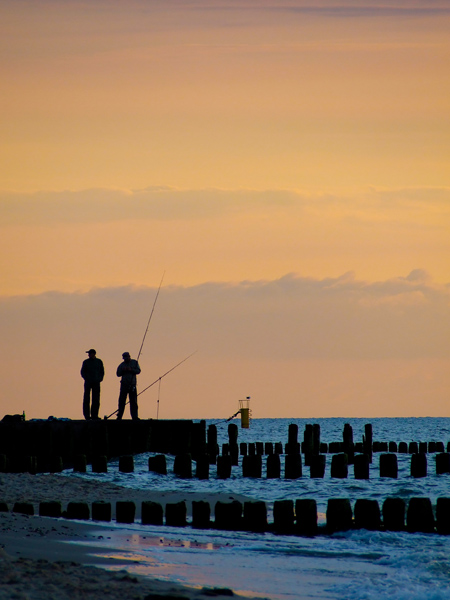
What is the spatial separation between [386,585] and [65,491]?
294 inches

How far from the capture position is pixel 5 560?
8023 millimetres

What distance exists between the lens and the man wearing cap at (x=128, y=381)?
23.0 meters

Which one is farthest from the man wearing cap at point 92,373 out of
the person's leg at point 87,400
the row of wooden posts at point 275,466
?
the row of wooden posts at point 275,466

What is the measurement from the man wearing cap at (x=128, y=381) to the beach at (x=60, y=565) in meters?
8.53

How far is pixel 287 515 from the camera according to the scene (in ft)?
39.2

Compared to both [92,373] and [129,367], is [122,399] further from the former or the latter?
[92,373]

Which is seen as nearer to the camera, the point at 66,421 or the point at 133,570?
the point at 133,570

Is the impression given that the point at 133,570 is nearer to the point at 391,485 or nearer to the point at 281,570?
the point at 281,570

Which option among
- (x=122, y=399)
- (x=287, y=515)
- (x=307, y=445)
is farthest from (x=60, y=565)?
(x=307, y=445)

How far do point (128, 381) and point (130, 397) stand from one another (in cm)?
80

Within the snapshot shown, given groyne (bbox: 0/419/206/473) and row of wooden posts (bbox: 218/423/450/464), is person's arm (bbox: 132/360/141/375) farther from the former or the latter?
row of wooden posts (bbox: 218/423/450/464)

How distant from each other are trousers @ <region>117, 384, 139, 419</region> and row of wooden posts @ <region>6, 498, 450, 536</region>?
37.1 ft

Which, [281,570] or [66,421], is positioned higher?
[66,421]

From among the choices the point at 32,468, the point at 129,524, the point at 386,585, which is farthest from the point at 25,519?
the point at 32,468
